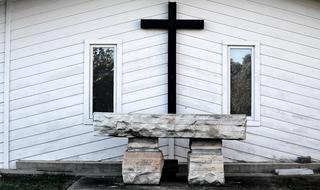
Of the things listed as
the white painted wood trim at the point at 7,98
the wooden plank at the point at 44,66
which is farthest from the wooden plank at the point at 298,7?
the white painted wood trim at the point at 7,98

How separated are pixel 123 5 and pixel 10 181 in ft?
12.0

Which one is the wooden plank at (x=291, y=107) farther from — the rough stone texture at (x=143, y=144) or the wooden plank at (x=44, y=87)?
the wooden plank at (x=44, y=87)

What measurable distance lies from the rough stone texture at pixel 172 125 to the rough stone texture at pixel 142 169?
37cm

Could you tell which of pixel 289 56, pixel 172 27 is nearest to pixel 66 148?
pixel 172 27

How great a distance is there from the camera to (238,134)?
7.25m

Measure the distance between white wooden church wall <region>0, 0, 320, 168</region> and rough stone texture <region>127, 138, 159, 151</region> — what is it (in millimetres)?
1295

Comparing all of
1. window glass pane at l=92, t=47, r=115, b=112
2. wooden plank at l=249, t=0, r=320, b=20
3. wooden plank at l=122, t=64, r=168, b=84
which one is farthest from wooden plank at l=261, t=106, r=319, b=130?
window glass pane at l=92, t=47, r=115, b=112

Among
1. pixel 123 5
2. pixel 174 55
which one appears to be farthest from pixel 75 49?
pixel 174 55

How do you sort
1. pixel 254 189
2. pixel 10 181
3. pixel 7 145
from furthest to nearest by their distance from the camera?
1. pixel 7 145
2. pixel 10 181
3. pixel 254 189

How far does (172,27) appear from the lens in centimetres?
865

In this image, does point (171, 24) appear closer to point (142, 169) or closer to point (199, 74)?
point (199, 74)

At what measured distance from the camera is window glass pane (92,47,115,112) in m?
8.84

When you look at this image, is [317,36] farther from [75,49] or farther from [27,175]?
[27,175]

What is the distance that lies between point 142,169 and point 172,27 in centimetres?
273
